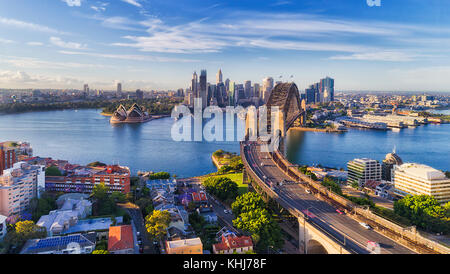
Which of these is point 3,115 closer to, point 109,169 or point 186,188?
point 109,169

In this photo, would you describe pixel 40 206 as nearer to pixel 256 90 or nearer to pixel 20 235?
pixel 20 235

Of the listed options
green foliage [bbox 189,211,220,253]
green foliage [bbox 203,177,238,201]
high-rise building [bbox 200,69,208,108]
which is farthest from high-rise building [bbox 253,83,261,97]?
green foliage [bbox 189,211,220,253]

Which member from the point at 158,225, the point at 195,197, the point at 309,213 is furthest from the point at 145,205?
the point at 309,213

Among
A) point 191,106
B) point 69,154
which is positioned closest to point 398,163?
point 69,154

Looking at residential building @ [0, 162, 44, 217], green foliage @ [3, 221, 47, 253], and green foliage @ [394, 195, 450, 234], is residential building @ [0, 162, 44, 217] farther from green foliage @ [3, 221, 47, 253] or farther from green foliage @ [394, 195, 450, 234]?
green foliage @ [394, 195, 450, 234]

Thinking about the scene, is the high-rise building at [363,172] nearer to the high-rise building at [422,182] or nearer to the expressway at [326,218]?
the high-rise building at [422,182]
